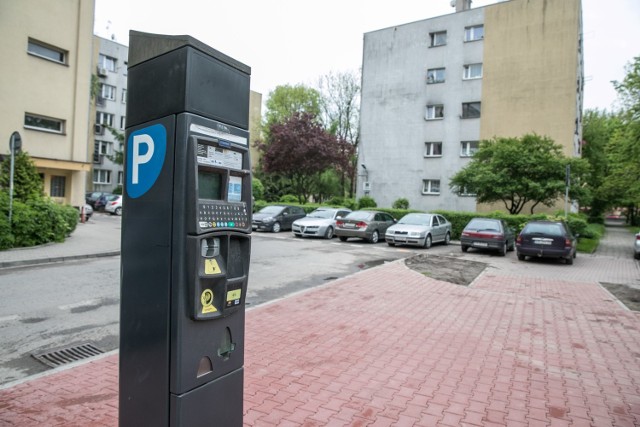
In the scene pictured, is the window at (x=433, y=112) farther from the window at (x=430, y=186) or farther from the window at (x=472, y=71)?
the window at (x=430, y=186)

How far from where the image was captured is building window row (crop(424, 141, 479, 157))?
28.4m

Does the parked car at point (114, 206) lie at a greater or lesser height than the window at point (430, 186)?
lesser

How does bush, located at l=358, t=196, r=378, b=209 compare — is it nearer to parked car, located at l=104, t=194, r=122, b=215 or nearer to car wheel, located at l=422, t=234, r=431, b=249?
car wheel, located at l=422, t=234, r=431, b=249

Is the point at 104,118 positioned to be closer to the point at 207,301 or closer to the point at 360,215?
the point at 360,215

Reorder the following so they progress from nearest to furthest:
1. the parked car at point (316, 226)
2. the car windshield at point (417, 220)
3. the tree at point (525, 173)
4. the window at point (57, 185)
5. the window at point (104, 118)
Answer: the car windshield at point (417, 220) → the parked car at point (316, 226) → the tree at point (525, 173) → the window at point (57, 185) → the window at point (104, 118)

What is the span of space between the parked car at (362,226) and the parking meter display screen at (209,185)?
56.0 feet

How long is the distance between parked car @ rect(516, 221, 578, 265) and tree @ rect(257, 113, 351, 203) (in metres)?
20.3

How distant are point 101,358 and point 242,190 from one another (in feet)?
10.6

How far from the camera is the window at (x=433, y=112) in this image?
29594 millimetres

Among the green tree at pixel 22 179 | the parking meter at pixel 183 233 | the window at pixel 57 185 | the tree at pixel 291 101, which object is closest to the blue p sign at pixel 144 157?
the parking meter at pixel 183 233

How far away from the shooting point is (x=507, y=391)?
4.14 metres

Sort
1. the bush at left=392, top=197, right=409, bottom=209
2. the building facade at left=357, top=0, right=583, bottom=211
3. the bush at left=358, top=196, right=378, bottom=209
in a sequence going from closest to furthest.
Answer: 1. the building facade at left=357, top=0, right=583, bottom=211
2. the bush at left=392, top=197, right=409, bottom=209
3. the bush at left=358, top=196, right=378, bottom=209

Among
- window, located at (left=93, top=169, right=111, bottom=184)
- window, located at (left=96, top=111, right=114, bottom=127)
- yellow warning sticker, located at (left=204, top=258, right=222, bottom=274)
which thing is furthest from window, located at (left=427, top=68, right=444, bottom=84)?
window, located at (left=93, top=169, right=111, bottom=184)

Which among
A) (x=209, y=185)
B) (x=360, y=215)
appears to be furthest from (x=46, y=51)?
(x=209, y=185)
